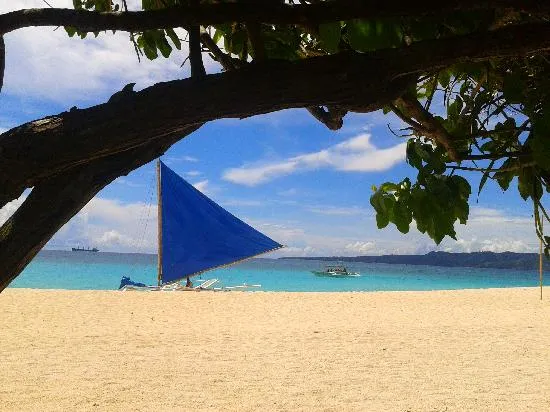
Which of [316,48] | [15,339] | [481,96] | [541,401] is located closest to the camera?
[481,96]

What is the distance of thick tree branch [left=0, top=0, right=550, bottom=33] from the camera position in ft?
3.30

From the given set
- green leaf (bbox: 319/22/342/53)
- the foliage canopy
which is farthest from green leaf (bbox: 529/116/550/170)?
green leaf (bbox: 319/22/342/53)

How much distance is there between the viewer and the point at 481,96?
1.73 m

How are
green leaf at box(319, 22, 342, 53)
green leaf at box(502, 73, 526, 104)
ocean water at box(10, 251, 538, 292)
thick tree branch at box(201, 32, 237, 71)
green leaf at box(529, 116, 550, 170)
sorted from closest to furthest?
green leaf at box(529, 116, 550, 170) < green leaf at box(319, 22, 342, 53) < green leaf at box(502, 73, 526, 104) < thick tree branch at box(201, 32, 237, 71) < ocean water at box(10, 251, 538, 292)

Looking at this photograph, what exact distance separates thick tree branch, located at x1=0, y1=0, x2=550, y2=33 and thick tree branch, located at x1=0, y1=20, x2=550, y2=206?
0.24 feet

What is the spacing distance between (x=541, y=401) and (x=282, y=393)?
89.1 inches

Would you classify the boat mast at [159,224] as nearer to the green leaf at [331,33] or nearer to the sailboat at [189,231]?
the sailboat at [189,231]

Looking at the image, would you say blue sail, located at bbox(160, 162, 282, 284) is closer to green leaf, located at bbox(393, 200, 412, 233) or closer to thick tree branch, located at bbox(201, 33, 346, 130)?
thick tree branch, located at bbox(201, 33, 346, 130)

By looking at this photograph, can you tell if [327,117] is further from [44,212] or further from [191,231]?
[191,231]

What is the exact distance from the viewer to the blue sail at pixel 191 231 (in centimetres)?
1900

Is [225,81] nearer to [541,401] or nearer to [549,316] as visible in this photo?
[541,401]

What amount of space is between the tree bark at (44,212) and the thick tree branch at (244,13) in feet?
0.82

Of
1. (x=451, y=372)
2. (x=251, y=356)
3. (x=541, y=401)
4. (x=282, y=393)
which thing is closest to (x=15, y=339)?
(x=251, y=356)

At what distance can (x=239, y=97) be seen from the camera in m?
1.13
